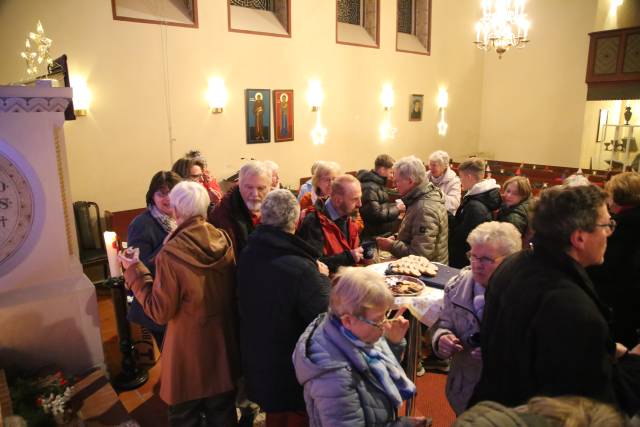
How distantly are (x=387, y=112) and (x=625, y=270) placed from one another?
8087 millimetres

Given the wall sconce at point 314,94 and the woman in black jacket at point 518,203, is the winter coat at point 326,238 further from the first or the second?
the wall sconce at point 314,94

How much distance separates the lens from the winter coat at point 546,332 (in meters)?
1.46

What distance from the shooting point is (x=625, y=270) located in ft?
8.46

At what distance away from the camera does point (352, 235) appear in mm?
3492

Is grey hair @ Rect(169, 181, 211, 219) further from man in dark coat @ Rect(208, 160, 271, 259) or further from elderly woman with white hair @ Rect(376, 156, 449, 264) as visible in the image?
elderly woman with white hair @ Rect(376, 156, 449, 264)

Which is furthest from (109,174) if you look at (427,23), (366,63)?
(427,23)

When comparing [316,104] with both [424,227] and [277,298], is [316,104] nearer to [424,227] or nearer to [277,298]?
[424,227]

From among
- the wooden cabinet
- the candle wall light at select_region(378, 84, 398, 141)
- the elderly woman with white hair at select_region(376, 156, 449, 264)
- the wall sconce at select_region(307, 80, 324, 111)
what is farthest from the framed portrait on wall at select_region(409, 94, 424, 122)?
the elderly woman with white hair at select_region(376, 156, 449, 264)

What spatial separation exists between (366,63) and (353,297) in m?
8.60

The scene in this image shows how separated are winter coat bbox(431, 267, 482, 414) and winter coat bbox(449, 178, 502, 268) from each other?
5.31 ft

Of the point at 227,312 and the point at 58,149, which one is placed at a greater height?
the point at 58,149

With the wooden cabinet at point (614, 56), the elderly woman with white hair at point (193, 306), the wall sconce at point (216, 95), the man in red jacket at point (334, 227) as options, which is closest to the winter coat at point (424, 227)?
the man in red jacket at point (334, 227)

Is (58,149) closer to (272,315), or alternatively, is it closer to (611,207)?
(272,315)

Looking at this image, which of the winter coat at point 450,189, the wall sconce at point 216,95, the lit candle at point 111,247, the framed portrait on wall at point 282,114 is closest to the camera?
the lit candle at point 111,247
